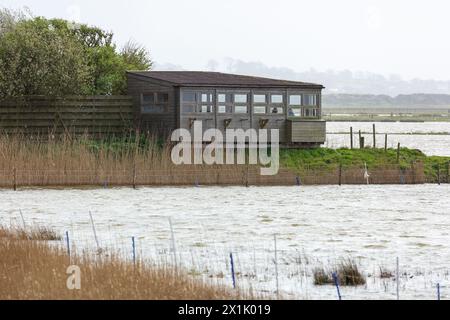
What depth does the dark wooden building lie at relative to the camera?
40.2 meters

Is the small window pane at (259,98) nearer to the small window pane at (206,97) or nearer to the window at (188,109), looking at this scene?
the small window pane at (206,97)

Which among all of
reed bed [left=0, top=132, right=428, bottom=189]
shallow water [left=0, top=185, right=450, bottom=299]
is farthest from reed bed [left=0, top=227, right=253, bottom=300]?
reed bed [left=0, top=132, right=428, bottom=189]

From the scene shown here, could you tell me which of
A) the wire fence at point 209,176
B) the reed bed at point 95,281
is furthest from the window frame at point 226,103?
the reed bed at point 95,281

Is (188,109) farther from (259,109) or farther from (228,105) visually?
(259,109)

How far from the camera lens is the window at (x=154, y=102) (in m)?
41.1

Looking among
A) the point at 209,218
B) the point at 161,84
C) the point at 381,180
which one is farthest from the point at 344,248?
the point at 161,84

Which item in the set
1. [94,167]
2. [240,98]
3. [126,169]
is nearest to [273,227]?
[94,167]

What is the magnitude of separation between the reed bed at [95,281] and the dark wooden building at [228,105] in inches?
948

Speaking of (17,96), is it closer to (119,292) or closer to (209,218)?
(209,218)

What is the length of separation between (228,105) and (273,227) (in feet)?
55.9

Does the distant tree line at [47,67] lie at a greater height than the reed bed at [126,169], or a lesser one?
greater

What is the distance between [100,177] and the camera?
34719 mm
